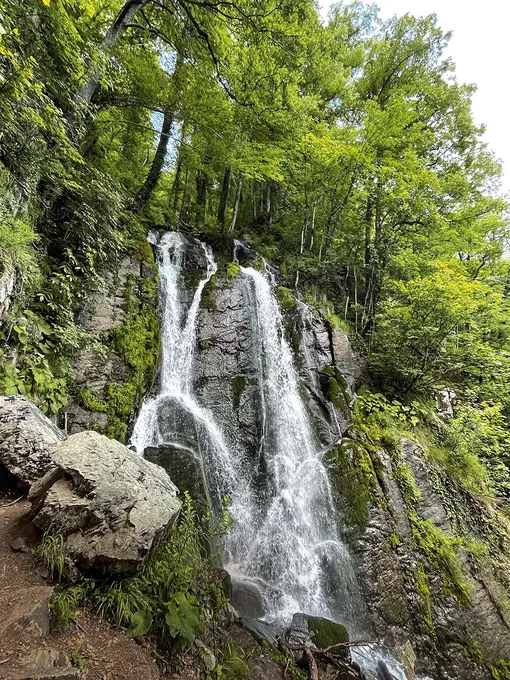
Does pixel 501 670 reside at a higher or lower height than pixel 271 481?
lower

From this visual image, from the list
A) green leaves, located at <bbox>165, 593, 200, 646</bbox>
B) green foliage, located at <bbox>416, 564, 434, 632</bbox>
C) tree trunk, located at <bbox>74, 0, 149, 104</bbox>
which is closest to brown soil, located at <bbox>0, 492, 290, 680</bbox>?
green leaves, located at <bbox>165, 593, 200, 646</bbox>

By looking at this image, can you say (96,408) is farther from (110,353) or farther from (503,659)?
(503,659)

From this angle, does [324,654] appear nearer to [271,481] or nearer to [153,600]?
[271,481]

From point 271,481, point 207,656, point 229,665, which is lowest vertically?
point 229,665

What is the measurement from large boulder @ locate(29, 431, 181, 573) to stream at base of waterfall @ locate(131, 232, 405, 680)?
9.43ft

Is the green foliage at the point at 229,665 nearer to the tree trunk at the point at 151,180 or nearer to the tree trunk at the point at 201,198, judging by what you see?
the tree trunk at the point at 151,180

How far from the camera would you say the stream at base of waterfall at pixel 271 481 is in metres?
5.25

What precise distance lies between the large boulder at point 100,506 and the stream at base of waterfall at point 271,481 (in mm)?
2875

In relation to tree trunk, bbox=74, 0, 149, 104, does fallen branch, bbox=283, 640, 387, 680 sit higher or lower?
lower

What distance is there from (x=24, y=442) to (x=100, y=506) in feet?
4.17

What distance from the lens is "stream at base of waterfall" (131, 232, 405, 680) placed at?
17.2 feet

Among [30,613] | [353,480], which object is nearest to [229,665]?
[30,613]

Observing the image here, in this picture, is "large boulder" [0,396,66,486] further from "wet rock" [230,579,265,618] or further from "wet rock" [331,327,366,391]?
"wet rock" [331,327,366,391]

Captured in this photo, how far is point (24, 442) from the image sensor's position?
326 centimetres
